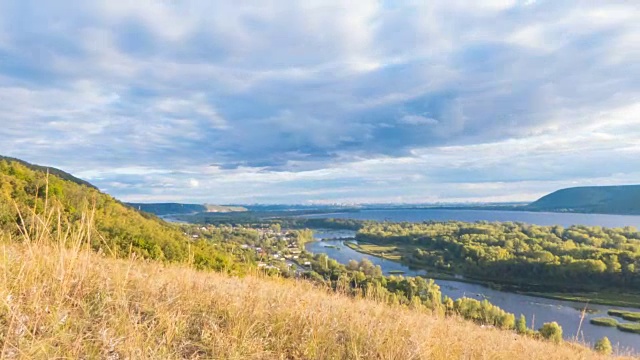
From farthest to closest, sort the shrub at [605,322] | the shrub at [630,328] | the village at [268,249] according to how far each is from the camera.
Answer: the shrub at [605,322], the shrub at [630,328], the village at [268,249]

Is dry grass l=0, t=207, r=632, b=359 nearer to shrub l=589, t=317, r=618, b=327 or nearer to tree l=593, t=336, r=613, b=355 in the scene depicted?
tree l=593, t=336, r=613, b=355

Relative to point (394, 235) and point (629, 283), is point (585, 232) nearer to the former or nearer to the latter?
point (629, 283)

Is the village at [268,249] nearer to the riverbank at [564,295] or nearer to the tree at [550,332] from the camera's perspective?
the tree at [550,332]

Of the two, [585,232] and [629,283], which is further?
[585,232]

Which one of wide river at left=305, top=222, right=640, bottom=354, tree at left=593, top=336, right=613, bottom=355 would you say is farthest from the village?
wide river at left=305, top=222, right=640, bottom=354

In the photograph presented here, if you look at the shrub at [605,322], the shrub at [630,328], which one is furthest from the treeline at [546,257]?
the shrub at [630,328]

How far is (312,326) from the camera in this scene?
3539mm

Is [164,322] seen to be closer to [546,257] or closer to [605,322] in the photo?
[605,322]

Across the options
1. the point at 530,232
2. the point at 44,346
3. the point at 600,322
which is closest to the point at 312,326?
the point at 44,346

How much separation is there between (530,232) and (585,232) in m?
10.7

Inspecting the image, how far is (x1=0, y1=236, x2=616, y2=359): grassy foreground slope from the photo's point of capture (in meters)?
2.52

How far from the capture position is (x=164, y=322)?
3.01 meters

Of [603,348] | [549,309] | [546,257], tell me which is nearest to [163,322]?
[603,348]

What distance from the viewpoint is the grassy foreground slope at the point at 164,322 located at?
252 centimetres
